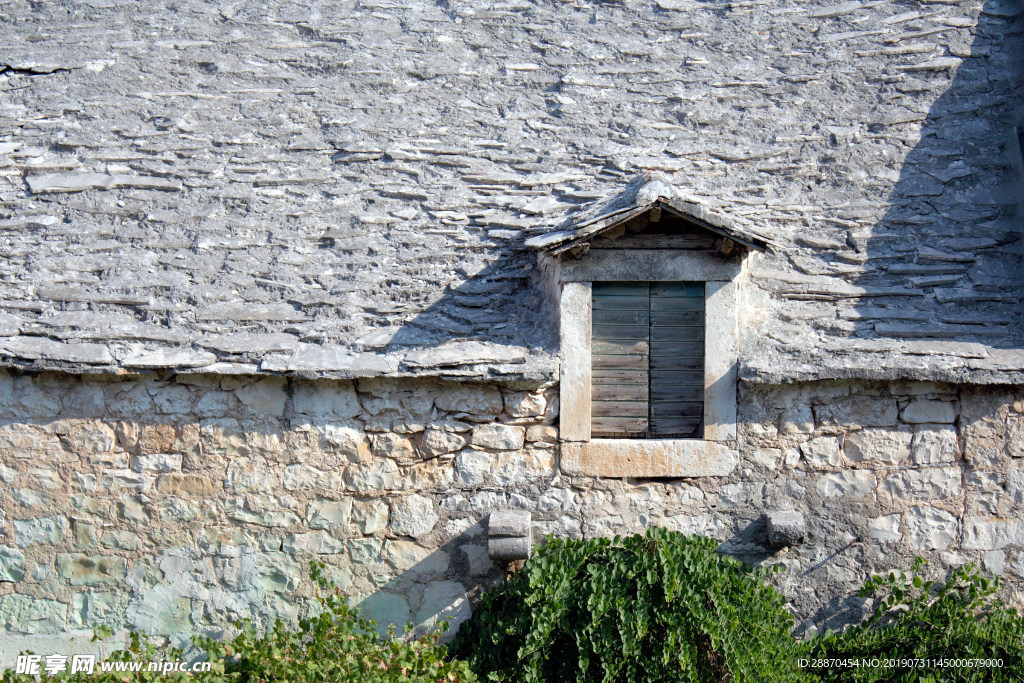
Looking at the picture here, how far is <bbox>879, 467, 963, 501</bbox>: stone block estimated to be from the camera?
14.1 ft

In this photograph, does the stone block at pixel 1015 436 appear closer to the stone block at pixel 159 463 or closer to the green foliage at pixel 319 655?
the green foliage at pixel 319 655

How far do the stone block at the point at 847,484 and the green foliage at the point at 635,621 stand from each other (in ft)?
2.24

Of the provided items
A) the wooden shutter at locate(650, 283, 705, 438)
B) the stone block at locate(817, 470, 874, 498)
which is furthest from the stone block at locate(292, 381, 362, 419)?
the stone block at locate(817, 470, 874, 498)

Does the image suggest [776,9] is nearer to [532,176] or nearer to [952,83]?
[952,83]

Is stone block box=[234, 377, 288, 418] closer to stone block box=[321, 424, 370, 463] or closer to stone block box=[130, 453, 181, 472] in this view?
stone block box=[321, 424, 370, 463]

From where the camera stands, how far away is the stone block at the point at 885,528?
4285 mm

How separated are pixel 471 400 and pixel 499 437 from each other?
259mm

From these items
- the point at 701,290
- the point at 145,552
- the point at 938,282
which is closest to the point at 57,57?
the point at 145,552

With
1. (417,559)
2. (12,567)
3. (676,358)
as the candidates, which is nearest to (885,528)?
(676,358)

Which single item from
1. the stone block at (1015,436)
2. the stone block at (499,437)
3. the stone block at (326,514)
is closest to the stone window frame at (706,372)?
the stone block at (499,437)

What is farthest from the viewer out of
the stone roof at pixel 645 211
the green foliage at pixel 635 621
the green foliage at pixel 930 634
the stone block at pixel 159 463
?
the stone block at pixel 159 463

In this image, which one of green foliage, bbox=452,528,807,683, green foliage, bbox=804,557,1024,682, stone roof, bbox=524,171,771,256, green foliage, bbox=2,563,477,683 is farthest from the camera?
stone roof, bbox=524,171,771,256

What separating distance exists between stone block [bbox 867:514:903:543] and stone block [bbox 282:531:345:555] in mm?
2934

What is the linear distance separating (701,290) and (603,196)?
0.96 meters
